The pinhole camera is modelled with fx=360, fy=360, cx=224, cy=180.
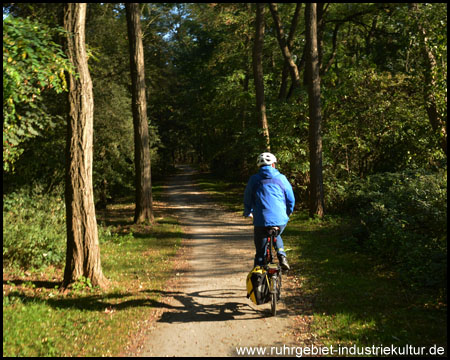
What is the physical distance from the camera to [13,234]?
8297 millimetres

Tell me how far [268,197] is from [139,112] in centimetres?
977

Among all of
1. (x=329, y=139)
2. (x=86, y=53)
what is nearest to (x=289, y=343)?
(x=86, y=53)

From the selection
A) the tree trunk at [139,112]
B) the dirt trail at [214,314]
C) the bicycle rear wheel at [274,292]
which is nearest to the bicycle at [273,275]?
the bicycle rear wheel at [274,292]

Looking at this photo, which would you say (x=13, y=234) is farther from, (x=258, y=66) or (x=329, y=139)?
(x=258, y=66)

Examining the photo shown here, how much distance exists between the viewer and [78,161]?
6.92 m

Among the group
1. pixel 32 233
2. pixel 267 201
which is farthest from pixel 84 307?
pixel 267 201

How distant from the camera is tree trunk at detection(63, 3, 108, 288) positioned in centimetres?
691

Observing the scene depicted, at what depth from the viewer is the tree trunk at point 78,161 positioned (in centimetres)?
691

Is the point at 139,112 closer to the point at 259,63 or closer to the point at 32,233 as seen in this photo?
the point at 32,233

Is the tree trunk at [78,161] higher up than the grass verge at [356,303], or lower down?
higher up

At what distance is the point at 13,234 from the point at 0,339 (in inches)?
168

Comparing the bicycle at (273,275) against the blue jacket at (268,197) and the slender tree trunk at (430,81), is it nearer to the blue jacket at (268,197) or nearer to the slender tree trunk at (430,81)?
the blue jacket at (268,197)

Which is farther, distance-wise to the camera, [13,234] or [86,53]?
[13,234]

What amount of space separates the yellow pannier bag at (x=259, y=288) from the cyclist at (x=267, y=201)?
0.31m
